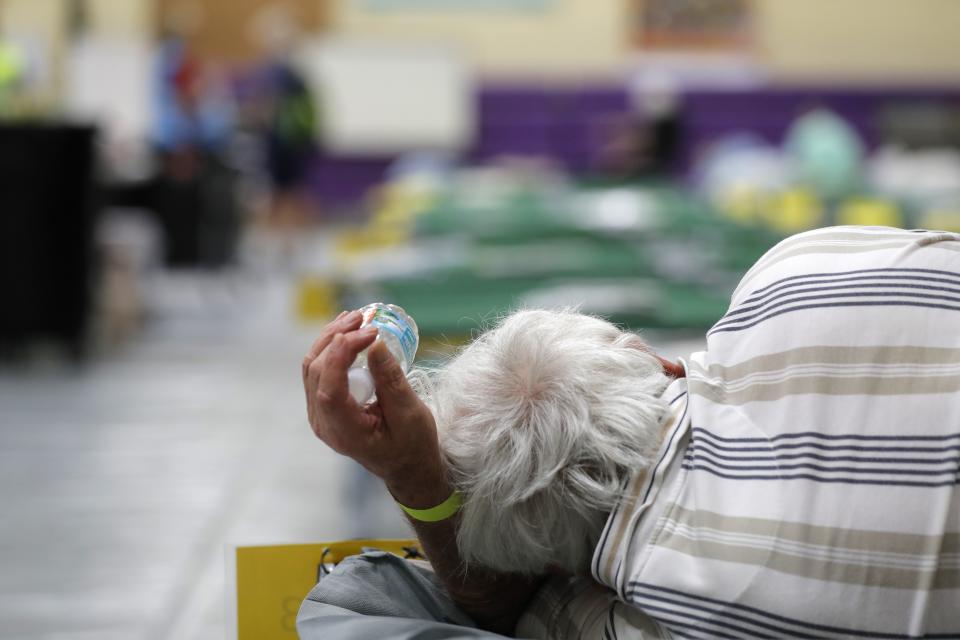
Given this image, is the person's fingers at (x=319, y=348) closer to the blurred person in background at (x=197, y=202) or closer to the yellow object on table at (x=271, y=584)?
the yellow object on table at (x=271, y=584)

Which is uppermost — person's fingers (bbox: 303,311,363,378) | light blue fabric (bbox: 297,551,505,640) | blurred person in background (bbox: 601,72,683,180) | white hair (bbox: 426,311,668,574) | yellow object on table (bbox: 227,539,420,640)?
person's fingers (bbox: 303,311,363,378)

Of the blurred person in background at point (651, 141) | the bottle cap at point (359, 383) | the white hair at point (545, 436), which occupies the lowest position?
the blurred person in background at point (651, 141)

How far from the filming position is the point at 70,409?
5.21 m

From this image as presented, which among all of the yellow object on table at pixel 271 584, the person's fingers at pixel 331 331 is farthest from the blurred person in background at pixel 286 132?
the person's fingers at pixel 331 331

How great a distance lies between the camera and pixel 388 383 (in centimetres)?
115

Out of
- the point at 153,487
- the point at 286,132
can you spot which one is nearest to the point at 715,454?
the point at 153,487

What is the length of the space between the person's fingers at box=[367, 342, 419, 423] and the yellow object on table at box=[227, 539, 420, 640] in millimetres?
369

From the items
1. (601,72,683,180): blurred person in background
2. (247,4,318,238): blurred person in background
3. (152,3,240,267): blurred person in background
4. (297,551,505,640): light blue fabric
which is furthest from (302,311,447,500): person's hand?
(601,72,683,180): blurred person in background

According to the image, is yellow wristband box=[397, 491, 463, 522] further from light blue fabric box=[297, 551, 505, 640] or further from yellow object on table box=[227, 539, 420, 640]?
yellow object on table box=[227, 539, 420, 640]

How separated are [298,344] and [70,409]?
76.8 inches

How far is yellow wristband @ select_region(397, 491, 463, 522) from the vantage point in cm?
123

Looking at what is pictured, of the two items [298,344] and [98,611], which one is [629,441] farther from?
[298,344]

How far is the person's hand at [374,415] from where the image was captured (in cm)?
114

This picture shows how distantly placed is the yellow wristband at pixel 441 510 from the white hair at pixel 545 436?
0.04 ft
